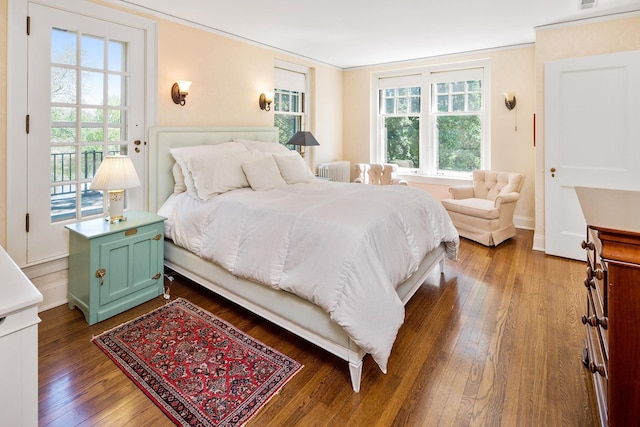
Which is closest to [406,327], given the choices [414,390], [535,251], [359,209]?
[414,390]

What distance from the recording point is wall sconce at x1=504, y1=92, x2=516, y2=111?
15.5ft

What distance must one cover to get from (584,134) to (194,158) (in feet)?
12.5

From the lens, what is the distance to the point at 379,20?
3639mm

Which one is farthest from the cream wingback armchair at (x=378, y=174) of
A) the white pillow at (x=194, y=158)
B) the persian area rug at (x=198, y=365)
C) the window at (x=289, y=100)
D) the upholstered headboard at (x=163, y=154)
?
the persian area rug at (x=198, y=365)

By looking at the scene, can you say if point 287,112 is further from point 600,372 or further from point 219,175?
point 600,372

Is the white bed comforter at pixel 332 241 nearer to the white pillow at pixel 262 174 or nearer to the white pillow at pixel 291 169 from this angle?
the white pillow at pixel 262 174

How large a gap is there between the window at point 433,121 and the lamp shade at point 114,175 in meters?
4.35

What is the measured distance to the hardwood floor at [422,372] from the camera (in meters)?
1.63

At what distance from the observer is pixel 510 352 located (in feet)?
6.91

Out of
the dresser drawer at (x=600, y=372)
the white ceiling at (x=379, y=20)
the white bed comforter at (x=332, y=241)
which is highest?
the white ceiling at (x=379, y=20)

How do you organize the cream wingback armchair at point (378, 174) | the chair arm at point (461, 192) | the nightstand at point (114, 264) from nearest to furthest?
the nightstand at point (114, 264), the chair arm at point (461, 192), the cream wingback armchair at point (378, 174)

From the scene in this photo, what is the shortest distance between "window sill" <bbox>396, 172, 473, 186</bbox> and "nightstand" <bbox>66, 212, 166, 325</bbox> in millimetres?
4091

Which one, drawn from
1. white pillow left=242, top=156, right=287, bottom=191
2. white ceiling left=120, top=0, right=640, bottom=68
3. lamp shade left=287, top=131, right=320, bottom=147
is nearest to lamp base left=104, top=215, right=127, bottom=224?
white pillow left=242, top=156, right=287, bottom=191

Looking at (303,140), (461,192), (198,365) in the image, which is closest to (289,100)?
(303,140)
